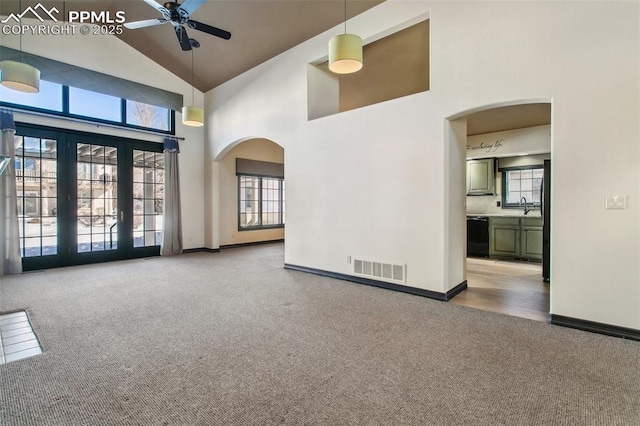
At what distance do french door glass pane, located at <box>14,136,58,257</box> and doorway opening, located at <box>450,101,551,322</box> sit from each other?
282 inches

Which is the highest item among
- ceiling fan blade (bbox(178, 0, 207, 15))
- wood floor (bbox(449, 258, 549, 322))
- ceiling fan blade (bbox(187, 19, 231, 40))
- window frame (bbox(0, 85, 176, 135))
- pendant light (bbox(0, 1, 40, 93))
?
ceiling fan blade (bbox(187, 19, 231, 40))

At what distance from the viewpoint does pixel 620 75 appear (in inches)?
110

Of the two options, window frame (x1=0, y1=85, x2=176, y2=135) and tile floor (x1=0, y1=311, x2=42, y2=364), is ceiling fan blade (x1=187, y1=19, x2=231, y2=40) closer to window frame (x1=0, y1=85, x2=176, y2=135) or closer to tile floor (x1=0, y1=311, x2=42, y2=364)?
window frame (x1=0, y1=85, x2=176, y2=135)

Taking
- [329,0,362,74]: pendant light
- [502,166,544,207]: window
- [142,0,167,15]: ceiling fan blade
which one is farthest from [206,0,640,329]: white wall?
[502,166,544,207]: window

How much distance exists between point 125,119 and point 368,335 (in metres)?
6.90

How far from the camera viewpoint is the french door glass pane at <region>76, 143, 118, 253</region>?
6203mm

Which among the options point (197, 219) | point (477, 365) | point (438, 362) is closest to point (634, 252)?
point (477, 365)

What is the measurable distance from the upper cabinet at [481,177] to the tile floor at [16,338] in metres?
8.00

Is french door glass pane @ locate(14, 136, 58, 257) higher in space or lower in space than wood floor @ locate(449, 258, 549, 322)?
higher

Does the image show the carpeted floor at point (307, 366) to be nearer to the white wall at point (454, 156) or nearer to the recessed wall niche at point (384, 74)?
the white wall at point (454, 156)

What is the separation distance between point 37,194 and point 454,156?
717 centimetres

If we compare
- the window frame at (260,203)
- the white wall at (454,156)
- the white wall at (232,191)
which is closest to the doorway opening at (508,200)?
the white wall at (454,156)

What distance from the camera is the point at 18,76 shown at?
12.8ft

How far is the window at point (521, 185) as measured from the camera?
22.8 feet
